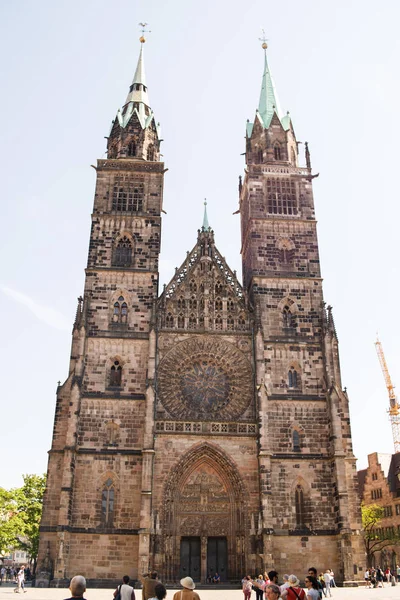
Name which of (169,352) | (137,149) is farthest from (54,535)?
(137,149)

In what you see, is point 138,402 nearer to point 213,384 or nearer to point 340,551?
point 213,384

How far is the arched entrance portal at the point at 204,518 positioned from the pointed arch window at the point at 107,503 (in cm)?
278

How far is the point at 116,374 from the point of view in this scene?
32969 millimetres

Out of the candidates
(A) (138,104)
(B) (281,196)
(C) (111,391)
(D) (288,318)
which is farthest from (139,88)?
(C) (111,391)

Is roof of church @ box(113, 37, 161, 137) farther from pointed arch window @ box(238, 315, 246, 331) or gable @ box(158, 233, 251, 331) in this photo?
pointed arch window @ box(238, 315, 246, 331)

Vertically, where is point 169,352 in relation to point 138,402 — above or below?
above

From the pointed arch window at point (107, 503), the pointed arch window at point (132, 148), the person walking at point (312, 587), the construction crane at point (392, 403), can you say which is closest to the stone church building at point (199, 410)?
the pointed arch window at point (107, 503)

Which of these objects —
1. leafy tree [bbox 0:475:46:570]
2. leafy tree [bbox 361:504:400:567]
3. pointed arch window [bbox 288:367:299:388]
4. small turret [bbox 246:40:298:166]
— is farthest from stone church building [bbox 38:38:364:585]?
leafy tree [bbox 361:504:400:567]

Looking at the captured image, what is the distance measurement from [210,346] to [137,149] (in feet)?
50.2

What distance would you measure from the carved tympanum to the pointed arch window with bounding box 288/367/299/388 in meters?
2.44

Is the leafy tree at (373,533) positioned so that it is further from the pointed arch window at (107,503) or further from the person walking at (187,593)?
the person walking at (187,593)

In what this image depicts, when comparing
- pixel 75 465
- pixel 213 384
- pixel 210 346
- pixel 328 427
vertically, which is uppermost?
pixel 210 346

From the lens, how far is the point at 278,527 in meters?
29.8

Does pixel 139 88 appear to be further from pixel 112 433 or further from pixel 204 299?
pixel 112 433
